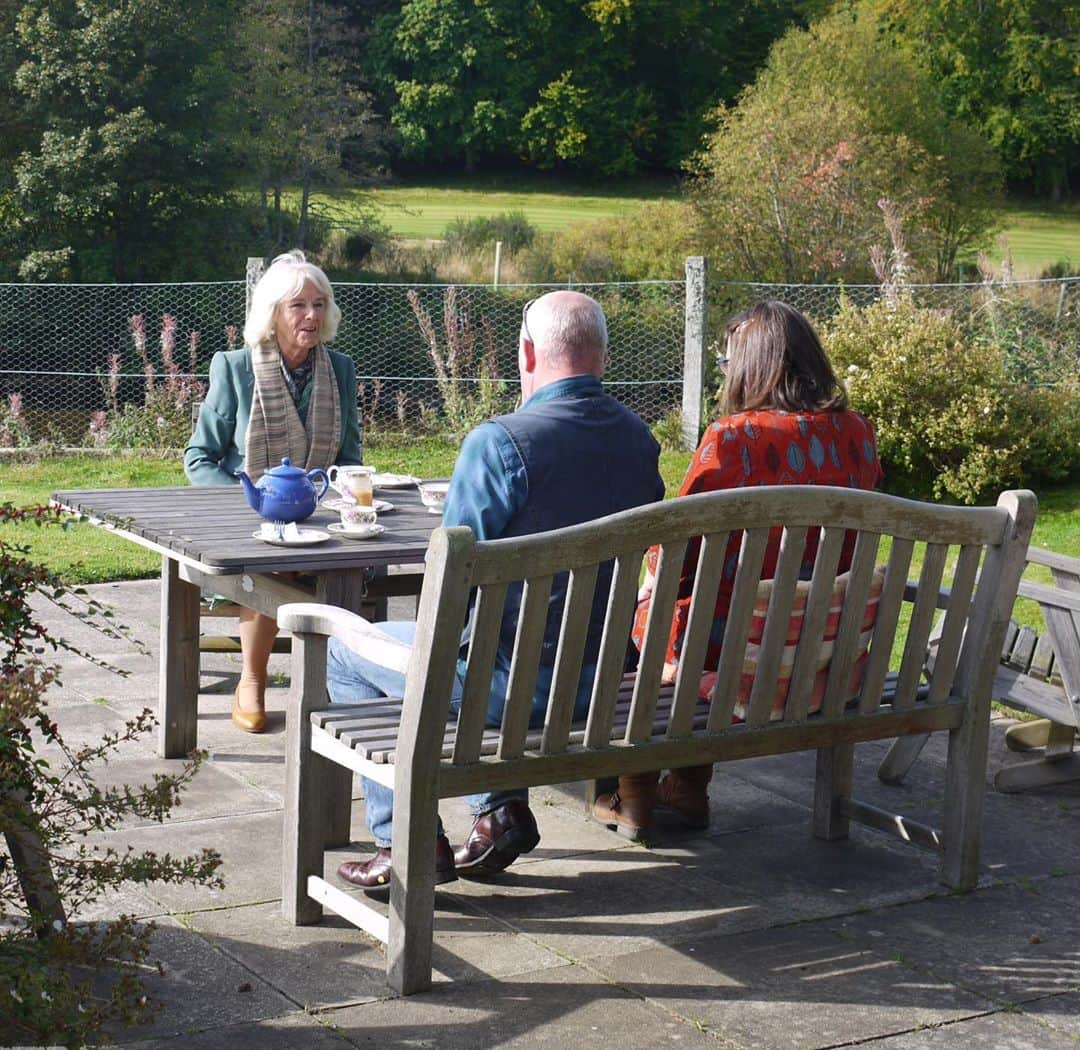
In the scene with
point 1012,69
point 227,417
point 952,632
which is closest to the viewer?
point 952,632

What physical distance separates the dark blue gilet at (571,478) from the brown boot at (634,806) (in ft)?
1.93

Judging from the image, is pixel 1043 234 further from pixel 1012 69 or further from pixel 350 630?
pixel 350 630

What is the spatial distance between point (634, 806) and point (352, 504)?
1175mm

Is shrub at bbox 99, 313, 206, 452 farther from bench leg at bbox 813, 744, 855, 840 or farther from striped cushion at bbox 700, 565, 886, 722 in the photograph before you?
striped cushion at bbox 700, 565, 886, 722

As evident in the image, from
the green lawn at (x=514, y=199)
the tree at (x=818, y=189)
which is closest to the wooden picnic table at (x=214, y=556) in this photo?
the tree at (x=818, y=189)

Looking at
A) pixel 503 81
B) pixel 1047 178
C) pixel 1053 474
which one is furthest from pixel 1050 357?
pixel 503 81

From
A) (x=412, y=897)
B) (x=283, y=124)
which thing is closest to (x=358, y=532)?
(x=412, y=897)

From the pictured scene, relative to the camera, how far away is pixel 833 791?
433 centimetres

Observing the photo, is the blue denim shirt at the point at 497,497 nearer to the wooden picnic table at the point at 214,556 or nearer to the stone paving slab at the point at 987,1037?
the wooden picnic table at the point at 214,556

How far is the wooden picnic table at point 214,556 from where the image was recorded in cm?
420

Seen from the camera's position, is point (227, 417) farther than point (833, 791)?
Yes

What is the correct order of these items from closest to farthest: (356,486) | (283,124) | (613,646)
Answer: (613,646) → (356,486) → (283,124)

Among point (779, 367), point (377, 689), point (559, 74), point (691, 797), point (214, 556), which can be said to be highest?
point (559, 74)

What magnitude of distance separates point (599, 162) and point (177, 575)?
55340mm
